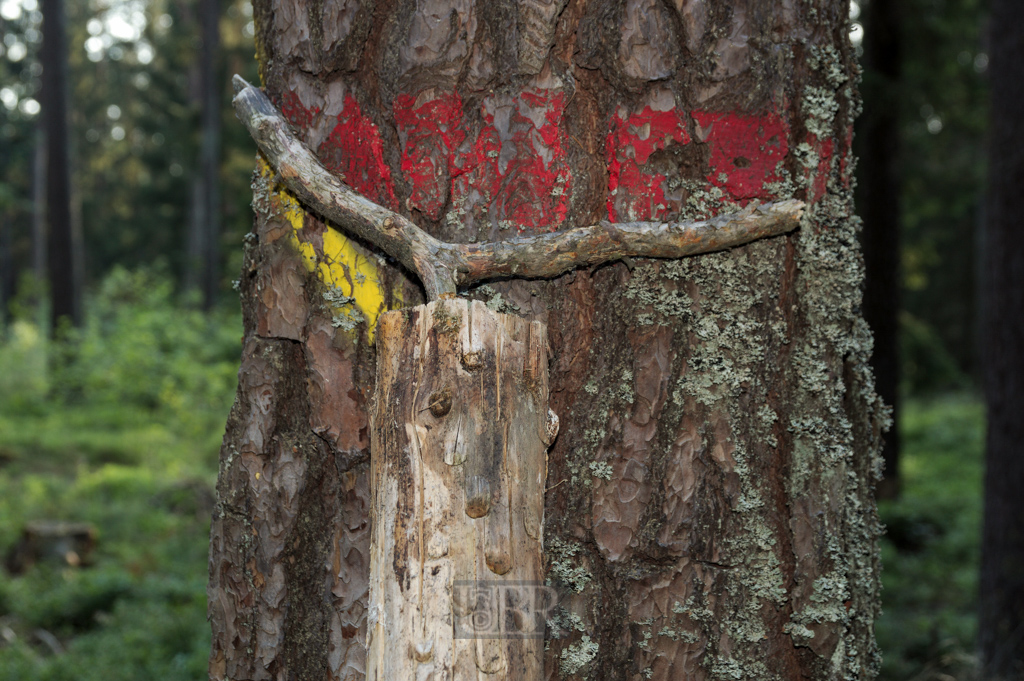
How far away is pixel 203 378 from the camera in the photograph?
11.7m

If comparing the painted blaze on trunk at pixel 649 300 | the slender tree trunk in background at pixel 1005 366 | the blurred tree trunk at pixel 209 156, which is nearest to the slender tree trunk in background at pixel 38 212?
the blurred tree trunk at pixel 209 156

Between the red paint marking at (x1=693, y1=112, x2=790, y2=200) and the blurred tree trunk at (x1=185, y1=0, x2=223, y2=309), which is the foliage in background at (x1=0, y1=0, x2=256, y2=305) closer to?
the blurred tree trunk at (x1=185, y1=0, x2=223, y2=309)

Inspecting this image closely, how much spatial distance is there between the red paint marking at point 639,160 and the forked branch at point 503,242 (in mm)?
63

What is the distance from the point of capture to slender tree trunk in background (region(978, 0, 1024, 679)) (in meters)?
4.05

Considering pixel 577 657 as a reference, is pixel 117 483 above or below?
below

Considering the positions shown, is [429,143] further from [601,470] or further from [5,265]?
[5,265]

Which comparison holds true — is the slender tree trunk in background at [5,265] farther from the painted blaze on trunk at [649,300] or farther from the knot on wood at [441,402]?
the knot on wood at [441,402]

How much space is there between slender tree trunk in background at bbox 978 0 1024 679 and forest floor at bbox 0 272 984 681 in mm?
335

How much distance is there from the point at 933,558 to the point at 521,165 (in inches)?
301

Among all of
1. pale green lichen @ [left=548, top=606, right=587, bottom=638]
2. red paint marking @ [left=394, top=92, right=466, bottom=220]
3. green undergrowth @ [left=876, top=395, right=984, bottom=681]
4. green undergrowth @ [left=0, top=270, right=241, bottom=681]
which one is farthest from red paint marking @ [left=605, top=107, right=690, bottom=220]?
green undergrowth @ [left=0, top=270, right=241, bottom=681]

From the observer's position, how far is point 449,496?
1175 mm

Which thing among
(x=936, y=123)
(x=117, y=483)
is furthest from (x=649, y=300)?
(x=936, y=123)

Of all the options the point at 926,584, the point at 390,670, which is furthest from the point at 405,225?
the point at 926,584

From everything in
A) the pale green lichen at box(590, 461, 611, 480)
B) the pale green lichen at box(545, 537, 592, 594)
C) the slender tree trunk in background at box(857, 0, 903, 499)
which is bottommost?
the pale green lichen at box(545, 537, 592, 594)
